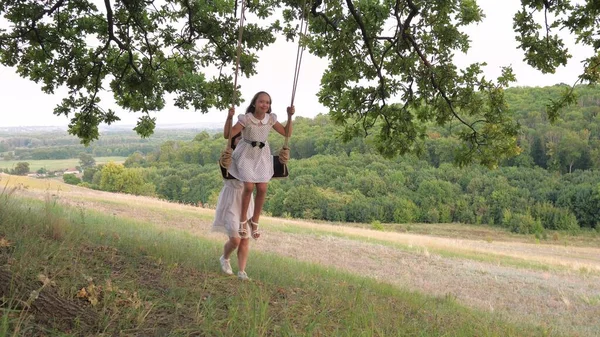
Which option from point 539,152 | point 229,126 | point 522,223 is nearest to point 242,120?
point 229,126

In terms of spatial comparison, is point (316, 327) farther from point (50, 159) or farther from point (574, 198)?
point (574, 198)

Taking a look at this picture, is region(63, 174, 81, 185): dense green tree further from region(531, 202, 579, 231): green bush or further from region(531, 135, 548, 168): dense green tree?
region(531, 135, 548, 168): dense green tree

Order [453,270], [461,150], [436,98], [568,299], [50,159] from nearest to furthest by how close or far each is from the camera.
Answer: [461,150], [436,98], [568,299], [453,270], [50,159]

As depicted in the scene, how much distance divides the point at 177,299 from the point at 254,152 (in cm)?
219

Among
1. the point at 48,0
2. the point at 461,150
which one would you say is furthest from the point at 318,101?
the point at 48,0

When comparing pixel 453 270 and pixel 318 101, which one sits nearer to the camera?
pixel 318 101

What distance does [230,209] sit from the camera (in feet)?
21.2

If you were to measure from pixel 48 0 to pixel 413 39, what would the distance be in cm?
735

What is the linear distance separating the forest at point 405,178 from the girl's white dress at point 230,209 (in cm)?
8395

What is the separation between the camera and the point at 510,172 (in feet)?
396

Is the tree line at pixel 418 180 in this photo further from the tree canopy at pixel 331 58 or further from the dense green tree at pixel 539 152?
the tree canopy at pixel 331 58

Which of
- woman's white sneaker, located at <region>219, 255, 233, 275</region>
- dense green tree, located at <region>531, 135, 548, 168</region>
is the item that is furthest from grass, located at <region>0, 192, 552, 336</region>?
dense green tree, located at <region>531, 135, 548, 168</region>

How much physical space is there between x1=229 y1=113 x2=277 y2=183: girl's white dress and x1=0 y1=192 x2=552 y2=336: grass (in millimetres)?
1342

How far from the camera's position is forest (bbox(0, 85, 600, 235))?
320 feet
